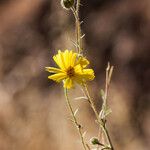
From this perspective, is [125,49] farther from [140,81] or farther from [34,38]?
[34,38]

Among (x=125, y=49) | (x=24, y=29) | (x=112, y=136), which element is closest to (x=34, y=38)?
(x=24, y=29)

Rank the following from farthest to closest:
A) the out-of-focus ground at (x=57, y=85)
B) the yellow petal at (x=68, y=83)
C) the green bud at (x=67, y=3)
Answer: the out-of-focus ground at (x=57, y=85) < the green bud at (x=67, y=3) < the yellow petal at (x=68, y=83)

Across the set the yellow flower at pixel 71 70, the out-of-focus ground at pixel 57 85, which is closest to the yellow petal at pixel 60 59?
the yellow flower at pixel 71 70

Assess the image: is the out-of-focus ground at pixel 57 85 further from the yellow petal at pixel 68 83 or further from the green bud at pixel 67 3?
the yellow petal at pixel 68 83

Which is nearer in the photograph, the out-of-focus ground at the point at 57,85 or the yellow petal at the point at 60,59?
the yellow petal at the point at 60,59

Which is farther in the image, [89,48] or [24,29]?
[24,29]

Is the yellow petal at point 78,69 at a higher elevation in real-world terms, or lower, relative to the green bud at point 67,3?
lower

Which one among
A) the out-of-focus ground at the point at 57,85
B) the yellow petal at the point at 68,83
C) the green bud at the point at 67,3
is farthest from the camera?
the out-of-focus ground at the point at 57,85
